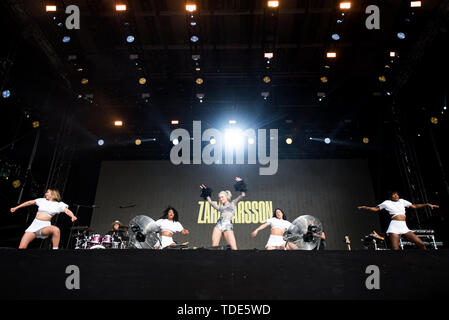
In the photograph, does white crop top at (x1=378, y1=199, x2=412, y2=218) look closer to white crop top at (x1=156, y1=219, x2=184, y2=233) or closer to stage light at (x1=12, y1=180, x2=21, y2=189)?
white crop top at (x1=156, y1=219, x2=184, y2=233)

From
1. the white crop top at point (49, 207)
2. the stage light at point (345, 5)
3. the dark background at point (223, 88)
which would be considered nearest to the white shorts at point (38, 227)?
the white crop top at point (49, 207)

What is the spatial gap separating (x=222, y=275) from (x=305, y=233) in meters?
3.87

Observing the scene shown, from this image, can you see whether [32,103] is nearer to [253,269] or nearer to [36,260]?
[36,260]

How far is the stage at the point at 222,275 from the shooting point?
12.0 ft

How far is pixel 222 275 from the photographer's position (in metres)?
3.72

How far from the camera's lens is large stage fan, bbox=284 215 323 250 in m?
7.04

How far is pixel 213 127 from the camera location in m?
11.5

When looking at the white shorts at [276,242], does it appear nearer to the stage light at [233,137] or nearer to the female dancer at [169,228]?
the female dancer at [169,228]

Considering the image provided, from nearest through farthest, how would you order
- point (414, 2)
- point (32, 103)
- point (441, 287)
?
point (441, 287) < point (414, 2) < point (32, 103)

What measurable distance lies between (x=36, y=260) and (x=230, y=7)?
739 centimetres

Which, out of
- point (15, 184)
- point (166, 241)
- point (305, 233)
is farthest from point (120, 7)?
point (305, 233)

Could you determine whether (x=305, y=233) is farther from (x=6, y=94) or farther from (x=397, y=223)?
(x=6, y=94)
